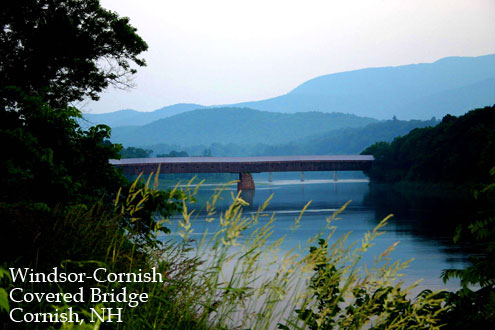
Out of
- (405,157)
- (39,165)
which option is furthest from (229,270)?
(405,157)

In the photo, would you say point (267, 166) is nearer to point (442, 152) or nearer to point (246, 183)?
point (246, 183)

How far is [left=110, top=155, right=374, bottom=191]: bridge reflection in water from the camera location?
10969cm

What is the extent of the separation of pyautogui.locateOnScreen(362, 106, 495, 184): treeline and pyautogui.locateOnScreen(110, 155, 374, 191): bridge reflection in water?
17.8 feet

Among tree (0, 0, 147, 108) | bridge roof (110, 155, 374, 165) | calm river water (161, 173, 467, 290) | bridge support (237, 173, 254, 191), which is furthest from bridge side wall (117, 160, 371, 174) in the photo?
tree (0, 0, 147, 108)

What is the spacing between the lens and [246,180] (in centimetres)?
11712

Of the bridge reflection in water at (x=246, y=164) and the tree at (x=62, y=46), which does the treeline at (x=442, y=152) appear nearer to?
the bridge reflection in water at (x=246, y=164)

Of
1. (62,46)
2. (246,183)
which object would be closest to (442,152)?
(246,183)

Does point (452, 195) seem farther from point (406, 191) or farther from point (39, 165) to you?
point (39, 165)

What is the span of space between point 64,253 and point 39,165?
29.1 ft

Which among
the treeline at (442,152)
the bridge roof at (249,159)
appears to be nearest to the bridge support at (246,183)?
the bridge roof at (249,159)

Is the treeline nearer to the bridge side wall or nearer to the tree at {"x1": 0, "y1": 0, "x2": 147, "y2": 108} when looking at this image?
the bridge side wall

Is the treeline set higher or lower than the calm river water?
higher

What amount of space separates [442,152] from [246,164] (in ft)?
140

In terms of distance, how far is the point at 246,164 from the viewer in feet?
378
